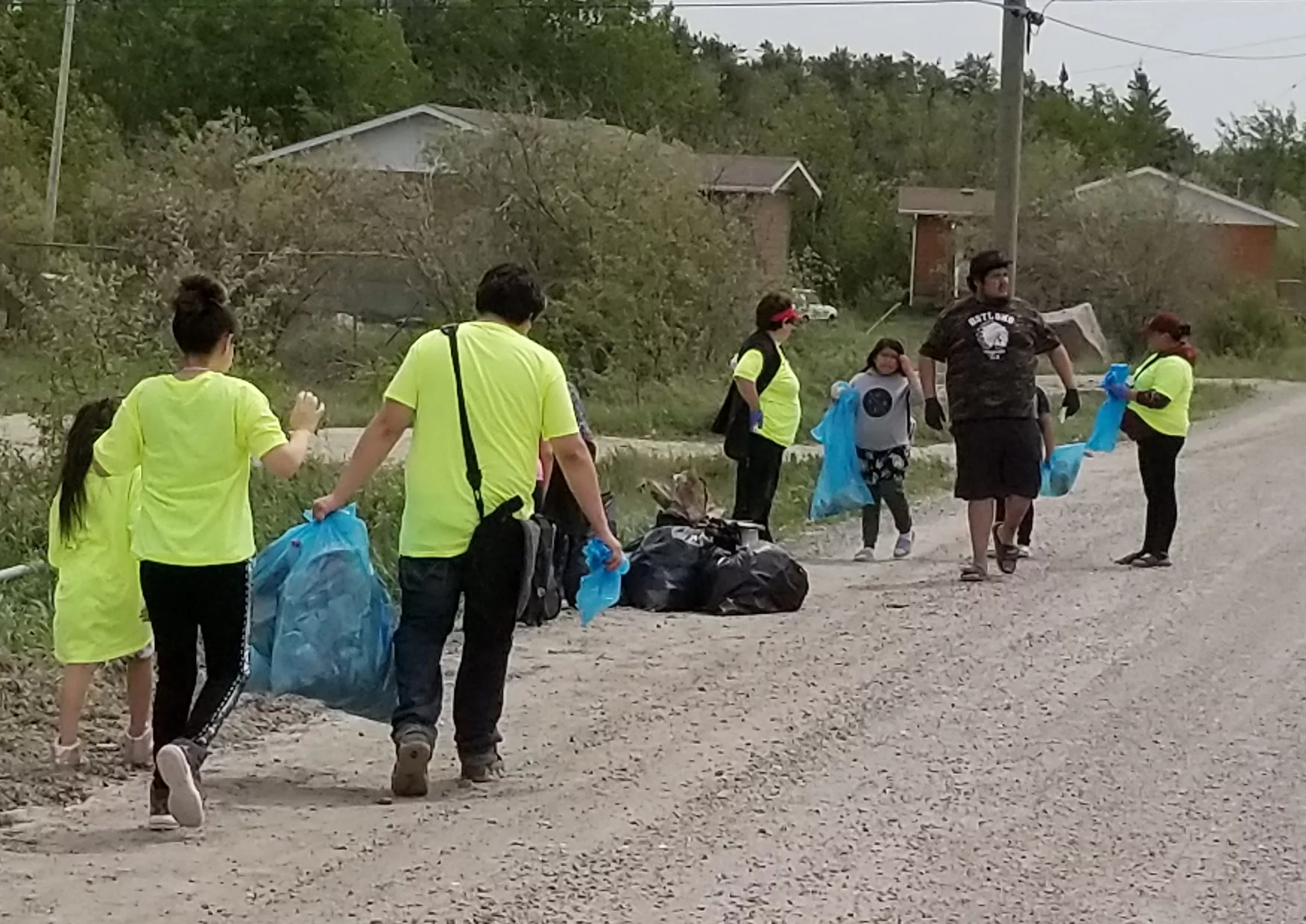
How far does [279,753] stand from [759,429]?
5527mm

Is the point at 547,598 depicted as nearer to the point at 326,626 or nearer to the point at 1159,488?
the point at 326,626

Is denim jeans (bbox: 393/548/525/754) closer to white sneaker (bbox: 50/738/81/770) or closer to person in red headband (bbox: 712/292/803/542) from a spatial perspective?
white sneaker (bbox: 50/738/81/770)

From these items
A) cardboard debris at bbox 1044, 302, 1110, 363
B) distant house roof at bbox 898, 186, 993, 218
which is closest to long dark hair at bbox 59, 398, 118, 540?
cardboard debris at bbox 1044, 302, 1110, 363

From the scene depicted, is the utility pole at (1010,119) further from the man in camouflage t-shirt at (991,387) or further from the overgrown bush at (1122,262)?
the overgrown bush at (1122,262)

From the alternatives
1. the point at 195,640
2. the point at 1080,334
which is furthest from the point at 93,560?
the point at 1080,334

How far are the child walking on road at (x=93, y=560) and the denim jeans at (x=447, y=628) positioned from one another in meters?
0.95

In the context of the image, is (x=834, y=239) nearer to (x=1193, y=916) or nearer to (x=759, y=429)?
(x=759, y=429)

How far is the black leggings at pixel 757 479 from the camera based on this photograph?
41.8 feet

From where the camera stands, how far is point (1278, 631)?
10734 mm

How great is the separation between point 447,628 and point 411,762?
0.51 meters

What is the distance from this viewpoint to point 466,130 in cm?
2844

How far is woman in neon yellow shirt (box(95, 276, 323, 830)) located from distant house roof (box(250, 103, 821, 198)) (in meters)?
20.8

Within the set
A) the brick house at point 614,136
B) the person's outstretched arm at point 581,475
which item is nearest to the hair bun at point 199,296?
the person's outstretched arm at point 581,475

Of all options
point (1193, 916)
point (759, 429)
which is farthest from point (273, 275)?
point (1193, 916)
